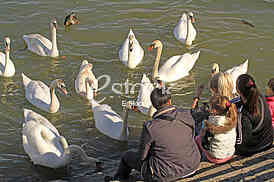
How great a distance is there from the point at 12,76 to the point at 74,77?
1601 mm

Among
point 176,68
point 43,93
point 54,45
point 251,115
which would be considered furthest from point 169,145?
point 54,45

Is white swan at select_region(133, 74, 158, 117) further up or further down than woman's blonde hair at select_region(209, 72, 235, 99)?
further down

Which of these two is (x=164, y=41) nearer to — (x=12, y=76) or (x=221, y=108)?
(x=12, y=76)

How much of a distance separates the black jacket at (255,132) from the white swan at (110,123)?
284 cm

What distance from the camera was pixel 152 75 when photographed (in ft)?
39.0

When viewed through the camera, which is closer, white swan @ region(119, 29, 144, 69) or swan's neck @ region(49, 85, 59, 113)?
swan's neck @ region(49, 85, 59, 113)

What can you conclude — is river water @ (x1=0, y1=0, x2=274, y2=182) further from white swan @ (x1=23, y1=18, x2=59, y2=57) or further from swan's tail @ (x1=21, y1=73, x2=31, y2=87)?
swan's tail @ (x1=21, y1=73, x2=31, y2=87)

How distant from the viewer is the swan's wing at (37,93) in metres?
10.7

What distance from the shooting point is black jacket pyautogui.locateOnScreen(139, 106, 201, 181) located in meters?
6.01

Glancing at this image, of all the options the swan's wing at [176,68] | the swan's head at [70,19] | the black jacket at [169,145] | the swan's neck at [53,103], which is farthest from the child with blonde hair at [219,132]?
the swan's head at [70,19]

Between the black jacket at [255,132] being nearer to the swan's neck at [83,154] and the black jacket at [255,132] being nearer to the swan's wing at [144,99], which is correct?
the swan's neck at [83,154]

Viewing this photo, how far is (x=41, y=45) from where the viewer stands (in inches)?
510

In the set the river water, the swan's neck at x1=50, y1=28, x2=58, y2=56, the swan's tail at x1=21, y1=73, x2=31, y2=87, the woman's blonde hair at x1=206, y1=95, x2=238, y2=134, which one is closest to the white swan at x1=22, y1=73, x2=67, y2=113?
the swan's tail at x1=21, y1=73, x2=31, y2=87

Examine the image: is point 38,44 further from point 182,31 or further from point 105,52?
point 182,31
